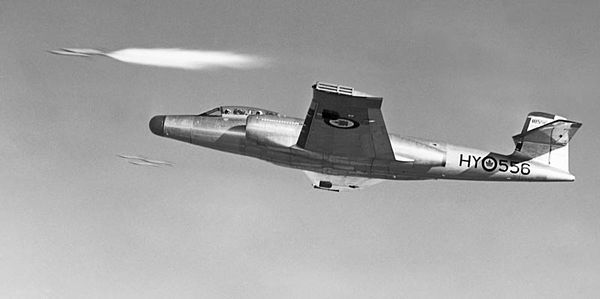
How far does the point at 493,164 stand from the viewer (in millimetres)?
39812

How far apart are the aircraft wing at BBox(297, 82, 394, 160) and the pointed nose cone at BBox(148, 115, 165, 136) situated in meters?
8.48

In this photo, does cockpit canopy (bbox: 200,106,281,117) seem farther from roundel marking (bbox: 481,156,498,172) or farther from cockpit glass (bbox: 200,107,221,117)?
roundel marking (bbox: 481,156,498,172)

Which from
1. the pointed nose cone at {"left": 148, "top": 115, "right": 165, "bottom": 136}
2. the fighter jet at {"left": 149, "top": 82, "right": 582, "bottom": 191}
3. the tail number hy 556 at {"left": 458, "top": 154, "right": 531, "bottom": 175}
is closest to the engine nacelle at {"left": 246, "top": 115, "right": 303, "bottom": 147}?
the fighter jet at {"left": 149, "top": 82, "right": 582, "bottom": 191}

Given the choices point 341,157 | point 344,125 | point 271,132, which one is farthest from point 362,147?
point 271,132

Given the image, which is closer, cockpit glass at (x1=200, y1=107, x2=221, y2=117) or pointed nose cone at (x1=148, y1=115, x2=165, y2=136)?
cockpit glass at (x1=200, y1=107, x2=221, y2=117)

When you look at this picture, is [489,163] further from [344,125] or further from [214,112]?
[214,112]

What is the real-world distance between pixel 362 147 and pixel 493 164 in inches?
316

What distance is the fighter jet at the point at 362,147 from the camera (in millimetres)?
36469

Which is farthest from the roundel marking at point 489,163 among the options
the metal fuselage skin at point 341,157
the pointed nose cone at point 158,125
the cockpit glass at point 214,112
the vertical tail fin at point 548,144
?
the pointed nose cone at point 158,125

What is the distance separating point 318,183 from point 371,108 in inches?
456

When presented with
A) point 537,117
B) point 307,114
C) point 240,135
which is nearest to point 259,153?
point 240,135

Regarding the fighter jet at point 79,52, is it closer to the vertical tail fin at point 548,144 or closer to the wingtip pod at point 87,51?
the wingtip pod at point 87,51

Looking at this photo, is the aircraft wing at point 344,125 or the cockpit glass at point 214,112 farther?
the cockpit glass at point 214,112

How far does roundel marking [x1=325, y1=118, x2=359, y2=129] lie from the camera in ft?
112
